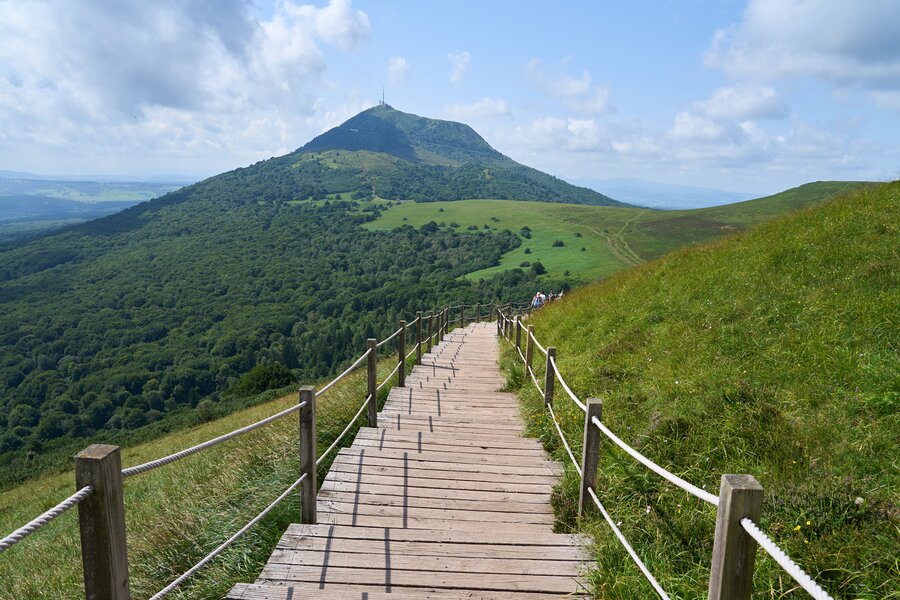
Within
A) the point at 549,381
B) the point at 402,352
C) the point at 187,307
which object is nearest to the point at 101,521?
the point at 549,381

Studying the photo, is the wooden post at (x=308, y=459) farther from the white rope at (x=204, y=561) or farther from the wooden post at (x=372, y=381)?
the wooden post at (x=372, y=381)

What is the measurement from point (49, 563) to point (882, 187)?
14578mm

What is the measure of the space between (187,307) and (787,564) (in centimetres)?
11266

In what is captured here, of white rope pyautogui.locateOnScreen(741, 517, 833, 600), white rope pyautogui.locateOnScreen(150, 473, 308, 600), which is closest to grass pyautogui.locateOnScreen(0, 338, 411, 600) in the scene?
white rope pyautogui.locateOnScreen(150, 473, 308, 600)

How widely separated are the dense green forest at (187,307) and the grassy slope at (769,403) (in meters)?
35.4

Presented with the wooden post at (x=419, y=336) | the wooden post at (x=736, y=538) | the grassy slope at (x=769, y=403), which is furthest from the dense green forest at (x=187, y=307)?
the wooden post at (x=736, y=538)

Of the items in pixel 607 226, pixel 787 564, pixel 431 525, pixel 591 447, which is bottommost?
pixel 431 525

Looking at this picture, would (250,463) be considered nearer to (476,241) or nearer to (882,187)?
(882,187)

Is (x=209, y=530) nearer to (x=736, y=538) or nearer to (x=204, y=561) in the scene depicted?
(x=204, y=561)

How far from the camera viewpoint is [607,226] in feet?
342

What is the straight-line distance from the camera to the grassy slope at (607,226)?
7050cm

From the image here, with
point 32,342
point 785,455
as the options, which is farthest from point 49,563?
point 32,342

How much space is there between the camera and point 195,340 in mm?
84000

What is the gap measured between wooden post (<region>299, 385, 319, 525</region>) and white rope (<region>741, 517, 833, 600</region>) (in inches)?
118
